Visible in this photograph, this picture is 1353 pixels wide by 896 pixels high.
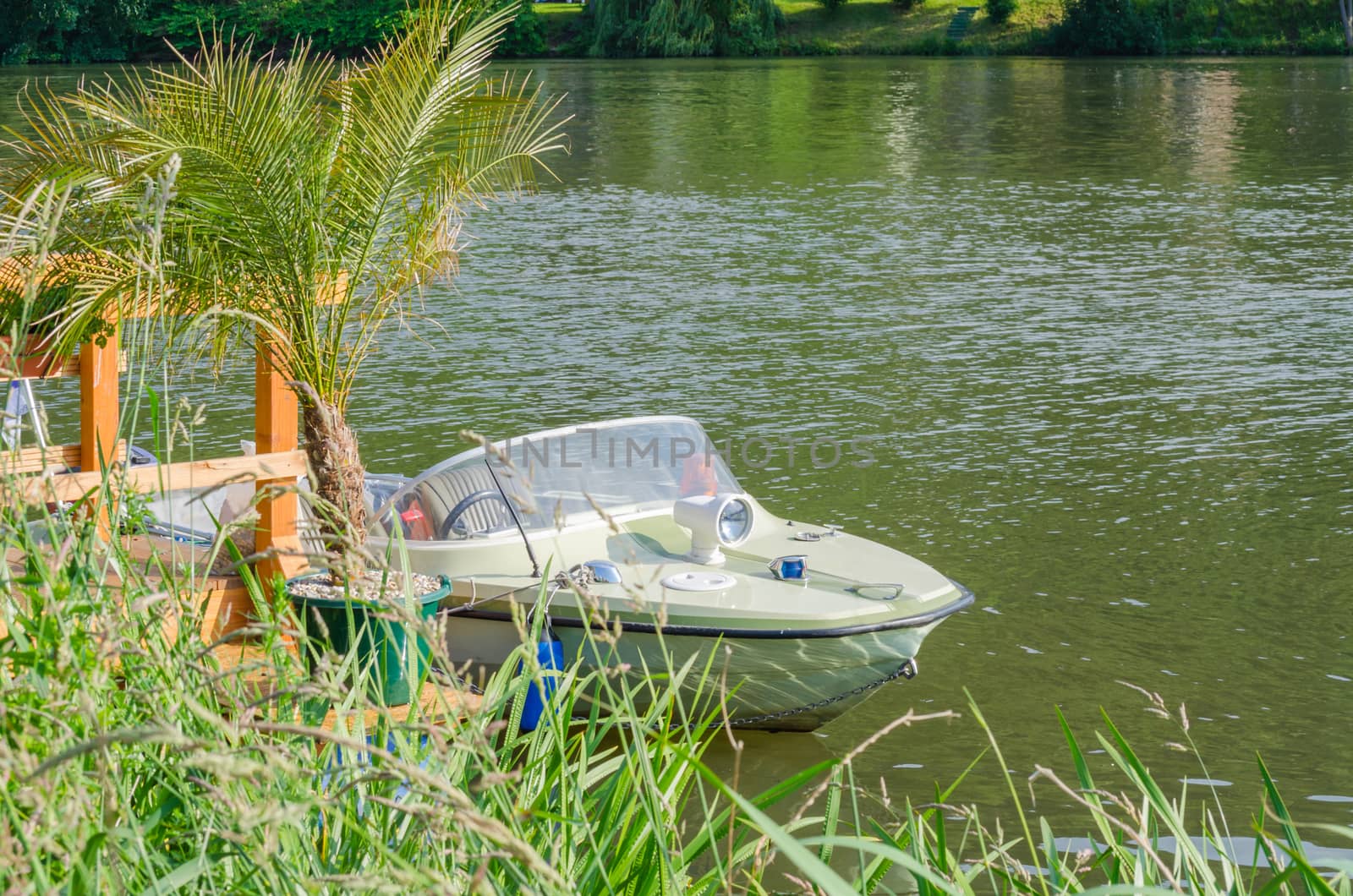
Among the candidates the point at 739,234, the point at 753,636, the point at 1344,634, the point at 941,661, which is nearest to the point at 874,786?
the point at 753,636

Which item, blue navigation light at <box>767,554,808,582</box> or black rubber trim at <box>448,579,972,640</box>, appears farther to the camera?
blue navigation light at <box>767,554,808,582</box>

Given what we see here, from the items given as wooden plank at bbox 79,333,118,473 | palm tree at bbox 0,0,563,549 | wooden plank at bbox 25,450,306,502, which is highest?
palm tree at bbox 0,0,563,549

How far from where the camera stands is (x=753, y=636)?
20.7ft

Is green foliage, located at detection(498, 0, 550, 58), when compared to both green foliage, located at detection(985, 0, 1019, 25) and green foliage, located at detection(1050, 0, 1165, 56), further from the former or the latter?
green foliage, located at detection(1050, 0, 1165, 56)

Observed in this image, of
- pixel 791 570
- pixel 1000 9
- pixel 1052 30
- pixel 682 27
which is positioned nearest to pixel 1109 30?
pixel 1052 30

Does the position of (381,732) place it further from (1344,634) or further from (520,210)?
(520,210)

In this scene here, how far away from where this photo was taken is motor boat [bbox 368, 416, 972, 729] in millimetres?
6379

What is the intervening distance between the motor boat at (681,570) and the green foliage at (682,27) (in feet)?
166

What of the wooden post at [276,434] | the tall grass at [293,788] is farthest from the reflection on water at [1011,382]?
the tall grass at [293,788]

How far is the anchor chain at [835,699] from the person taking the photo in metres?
6.70

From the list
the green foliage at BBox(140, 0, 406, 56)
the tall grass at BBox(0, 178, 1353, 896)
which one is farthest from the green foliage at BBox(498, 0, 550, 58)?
the tall grass at BBox(0, 178, 1353, 896)

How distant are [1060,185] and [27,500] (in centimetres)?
2633

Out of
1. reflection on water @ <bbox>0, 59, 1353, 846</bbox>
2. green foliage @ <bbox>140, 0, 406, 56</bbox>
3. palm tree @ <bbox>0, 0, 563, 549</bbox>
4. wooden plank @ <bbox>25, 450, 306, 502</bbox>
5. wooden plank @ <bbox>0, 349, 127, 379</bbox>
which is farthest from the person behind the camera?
green foliage @ <bbox>140, 0, 406, 56</bbox>

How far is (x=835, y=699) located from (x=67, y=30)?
196 feet
